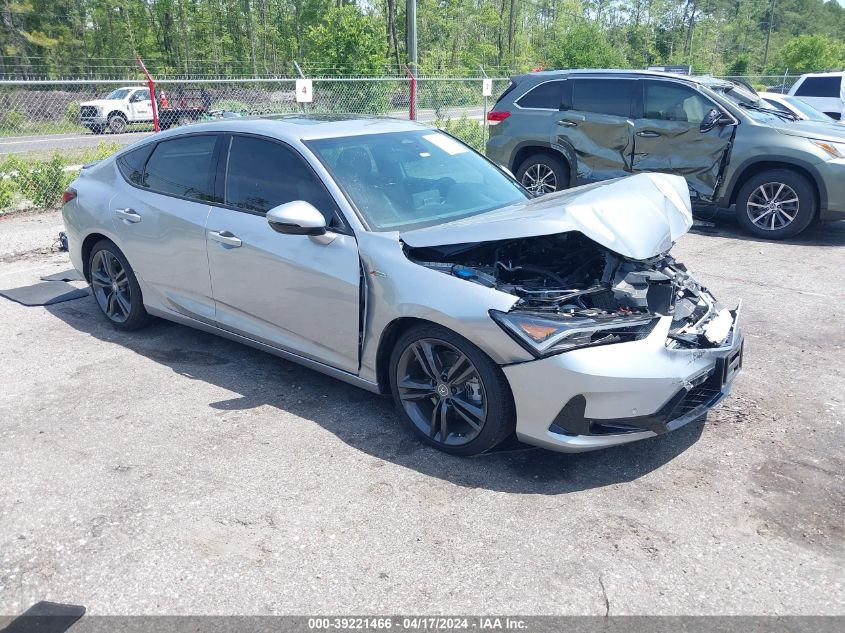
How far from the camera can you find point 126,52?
1898 inches

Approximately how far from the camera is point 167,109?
13.6m

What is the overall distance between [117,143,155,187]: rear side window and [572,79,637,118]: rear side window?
631 cm

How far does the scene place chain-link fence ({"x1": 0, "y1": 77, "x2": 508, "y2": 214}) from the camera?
10.2m

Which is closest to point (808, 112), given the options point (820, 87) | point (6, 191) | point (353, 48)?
point (820, 87)

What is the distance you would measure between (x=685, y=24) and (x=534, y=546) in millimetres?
84582

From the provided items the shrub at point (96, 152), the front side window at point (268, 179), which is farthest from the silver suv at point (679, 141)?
the shrub at point (96, 152)

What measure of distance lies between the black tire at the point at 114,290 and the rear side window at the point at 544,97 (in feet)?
21.7

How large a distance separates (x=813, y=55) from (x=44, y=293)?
5284 centimetres

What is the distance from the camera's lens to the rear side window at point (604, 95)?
9.35m

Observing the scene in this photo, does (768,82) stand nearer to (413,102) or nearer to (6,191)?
(413,102)

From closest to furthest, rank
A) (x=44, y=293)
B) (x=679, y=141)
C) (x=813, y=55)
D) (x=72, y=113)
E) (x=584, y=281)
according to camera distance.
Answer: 1. (x=584, y=281)
2. (x=44, y=293)
3. (x=679, y=141)
4. (x=72, y=113)
5. (x=813, y=55)

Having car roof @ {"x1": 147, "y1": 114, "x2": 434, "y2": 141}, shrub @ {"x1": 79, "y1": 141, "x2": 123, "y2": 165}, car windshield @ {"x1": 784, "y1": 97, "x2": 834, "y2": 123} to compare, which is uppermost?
car roof @ {"x1": 147, "y1": 114, "x2": 434, "y2": 141}

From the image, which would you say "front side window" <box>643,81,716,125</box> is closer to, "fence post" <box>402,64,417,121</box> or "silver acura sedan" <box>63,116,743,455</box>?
"silver acura sedan" <box>63,116,743,455</box>

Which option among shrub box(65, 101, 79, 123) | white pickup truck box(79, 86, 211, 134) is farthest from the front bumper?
shrub box(65, 101, 79, 123)
